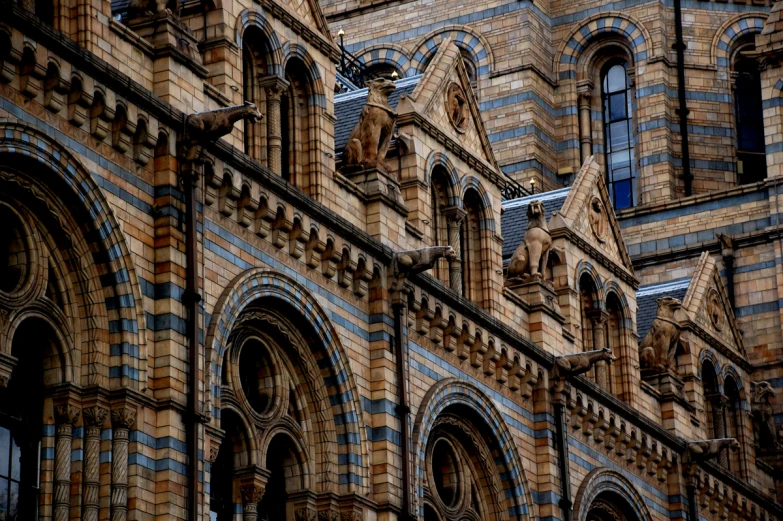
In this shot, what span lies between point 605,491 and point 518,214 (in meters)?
8.15

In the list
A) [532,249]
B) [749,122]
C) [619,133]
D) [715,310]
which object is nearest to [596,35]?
[619,133]

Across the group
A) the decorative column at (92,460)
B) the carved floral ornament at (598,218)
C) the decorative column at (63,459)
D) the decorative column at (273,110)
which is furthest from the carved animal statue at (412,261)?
the carved floral ornament at (598,218)

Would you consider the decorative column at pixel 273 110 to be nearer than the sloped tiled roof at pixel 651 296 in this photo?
Yes

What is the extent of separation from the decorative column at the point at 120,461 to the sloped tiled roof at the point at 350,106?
13.5m

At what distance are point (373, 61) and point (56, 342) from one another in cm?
4004

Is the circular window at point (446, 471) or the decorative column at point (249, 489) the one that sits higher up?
the circular window at point (446, 471)

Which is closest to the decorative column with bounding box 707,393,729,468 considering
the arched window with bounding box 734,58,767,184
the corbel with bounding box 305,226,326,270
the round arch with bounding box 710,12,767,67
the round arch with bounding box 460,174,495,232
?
the arched window with bounding box 734,58,767,184

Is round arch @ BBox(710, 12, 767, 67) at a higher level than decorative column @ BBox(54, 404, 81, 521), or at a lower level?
higher

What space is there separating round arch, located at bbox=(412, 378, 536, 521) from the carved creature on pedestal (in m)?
17.4

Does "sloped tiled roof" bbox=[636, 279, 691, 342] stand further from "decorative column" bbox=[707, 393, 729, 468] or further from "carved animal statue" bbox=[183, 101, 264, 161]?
"carved animal statue" bbox=[183, 101, 264, 161]

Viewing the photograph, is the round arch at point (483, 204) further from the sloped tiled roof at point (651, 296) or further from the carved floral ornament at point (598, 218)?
the sloped tiled roof at point (651, 296)

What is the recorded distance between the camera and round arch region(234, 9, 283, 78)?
46.7 metres

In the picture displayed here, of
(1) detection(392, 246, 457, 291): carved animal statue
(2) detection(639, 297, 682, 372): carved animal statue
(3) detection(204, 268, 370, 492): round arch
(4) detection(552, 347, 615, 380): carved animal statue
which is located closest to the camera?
(3) detection(204, 268, 370, 492): round arch

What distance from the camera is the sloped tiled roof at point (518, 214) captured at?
60.0m
